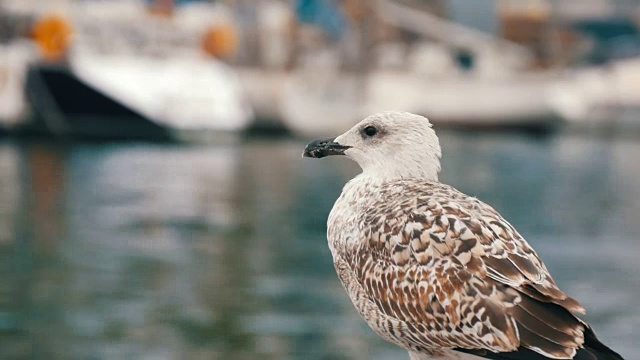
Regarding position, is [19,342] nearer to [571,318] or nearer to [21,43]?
[571,318]

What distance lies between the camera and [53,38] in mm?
65438

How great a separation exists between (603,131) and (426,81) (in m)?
25.7

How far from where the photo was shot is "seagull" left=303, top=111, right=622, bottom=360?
22.4ft

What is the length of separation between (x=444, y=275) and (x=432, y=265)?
0.10 metres

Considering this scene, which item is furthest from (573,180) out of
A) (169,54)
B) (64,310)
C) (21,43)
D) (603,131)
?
(603,131)

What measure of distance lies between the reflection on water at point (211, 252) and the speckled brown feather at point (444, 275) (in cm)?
1046

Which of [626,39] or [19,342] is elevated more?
[626,39]

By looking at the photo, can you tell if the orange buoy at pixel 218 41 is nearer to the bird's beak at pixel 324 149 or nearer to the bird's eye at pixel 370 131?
the bird's beak at pixel 324 149

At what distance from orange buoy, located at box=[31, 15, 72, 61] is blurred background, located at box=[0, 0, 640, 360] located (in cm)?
10

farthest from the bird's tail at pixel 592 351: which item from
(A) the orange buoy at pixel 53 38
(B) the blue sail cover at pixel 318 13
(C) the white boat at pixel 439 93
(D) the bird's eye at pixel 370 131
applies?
(B) the blue sail cover at pixel 318 13

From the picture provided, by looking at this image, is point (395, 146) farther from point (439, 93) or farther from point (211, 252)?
point (439, 93)

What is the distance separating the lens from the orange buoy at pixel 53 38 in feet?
214

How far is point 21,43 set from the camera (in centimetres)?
6981

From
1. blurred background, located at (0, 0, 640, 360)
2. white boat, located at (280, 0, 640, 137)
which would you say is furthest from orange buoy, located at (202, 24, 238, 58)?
white boat, located at (280, 0, 640, 137)
